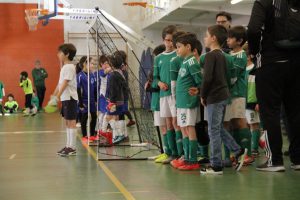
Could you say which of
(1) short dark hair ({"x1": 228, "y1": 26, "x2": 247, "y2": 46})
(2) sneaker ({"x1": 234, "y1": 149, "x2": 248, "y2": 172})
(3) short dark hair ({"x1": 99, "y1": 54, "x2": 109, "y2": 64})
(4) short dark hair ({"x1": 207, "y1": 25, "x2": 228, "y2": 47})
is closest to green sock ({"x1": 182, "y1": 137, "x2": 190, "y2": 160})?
(2) sneaker ({"x1": 234, "y1": 149, "x2": 248, "y2": 172})

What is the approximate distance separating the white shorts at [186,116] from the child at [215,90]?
26 cm

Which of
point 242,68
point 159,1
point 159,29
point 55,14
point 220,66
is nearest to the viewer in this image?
point 220,66

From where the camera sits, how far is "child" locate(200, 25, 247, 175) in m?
5.68

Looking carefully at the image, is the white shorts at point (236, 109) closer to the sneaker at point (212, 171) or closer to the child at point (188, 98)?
the child at point (188, 98)

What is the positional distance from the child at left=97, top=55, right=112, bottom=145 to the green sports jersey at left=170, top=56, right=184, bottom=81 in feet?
8.91

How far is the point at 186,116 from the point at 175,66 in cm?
67

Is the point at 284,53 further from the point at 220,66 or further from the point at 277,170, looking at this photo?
the point at 277,170

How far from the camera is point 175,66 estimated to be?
632 centimetres

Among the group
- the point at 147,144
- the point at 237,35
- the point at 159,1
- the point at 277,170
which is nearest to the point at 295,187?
the point at 277,170

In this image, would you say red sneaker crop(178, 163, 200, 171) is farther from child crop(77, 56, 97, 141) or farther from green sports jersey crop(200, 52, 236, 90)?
child crop(77, 56, 97, 141)

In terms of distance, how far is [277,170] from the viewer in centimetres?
584

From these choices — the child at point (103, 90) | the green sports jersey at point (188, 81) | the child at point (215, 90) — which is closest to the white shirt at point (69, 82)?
the child at point (103, 90)

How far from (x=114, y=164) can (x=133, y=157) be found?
661 millimetres

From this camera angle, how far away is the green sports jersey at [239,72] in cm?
636
